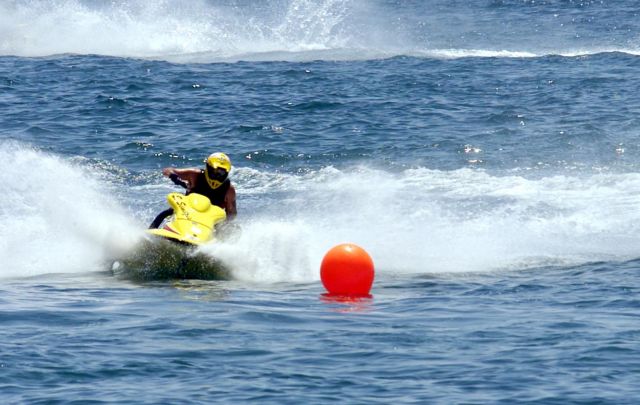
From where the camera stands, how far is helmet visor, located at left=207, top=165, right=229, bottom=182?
14.6 m

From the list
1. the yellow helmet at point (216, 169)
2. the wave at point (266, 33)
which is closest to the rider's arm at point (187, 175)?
the yellow helmet at point (216, 169)

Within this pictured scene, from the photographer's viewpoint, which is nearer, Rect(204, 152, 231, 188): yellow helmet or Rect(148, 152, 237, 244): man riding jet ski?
Rect(148, 152, 237, 244): man riding jet ski

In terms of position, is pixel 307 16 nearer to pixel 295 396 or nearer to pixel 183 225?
Answer: pixel 183 225

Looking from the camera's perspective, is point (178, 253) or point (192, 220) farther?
point (192, 220)

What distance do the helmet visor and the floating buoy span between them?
2.14 meters

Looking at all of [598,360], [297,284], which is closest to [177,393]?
[598,360]

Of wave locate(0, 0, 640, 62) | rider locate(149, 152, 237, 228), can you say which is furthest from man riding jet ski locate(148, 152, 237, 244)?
wave locate(0, 0, 640, 62)

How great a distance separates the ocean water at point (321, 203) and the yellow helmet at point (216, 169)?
2.31 feet

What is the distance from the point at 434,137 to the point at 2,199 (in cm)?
804

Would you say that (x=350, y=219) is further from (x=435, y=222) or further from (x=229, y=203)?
(x=229, y=203)

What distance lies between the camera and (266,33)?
38.3m

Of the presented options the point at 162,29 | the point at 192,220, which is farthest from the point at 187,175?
the point at 162,29

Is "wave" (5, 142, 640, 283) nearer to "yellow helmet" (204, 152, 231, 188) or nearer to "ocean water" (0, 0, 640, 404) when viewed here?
"ocean water" (0, 0, 640, 404)

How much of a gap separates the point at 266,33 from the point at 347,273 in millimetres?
26182
